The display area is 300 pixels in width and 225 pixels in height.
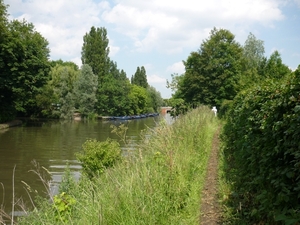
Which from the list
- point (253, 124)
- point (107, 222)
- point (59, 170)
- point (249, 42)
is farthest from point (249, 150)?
point (249, 42)

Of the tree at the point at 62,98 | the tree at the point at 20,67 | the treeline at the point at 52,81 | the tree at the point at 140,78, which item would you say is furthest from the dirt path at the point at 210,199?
the tree at the point at 140,78

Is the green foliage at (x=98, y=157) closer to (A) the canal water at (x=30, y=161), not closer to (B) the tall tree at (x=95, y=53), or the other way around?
(A) the canal water at (x=30, y=161)

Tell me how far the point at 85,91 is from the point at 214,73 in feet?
90.3

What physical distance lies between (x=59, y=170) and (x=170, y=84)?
4935 centimetres

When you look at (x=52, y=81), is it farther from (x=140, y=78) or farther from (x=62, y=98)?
(x=140, y=78)

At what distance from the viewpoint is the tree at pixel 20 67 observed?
35.9m

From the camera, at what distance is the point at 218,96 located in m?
38.4

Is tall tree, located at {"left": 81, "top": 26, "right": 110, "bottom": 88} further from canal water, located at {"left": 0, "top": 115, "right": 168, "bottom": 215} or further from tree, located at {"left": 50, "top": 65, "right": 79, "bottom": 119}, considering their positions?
canal water, located at {"left": 0, "top": 115, "right": 168, "bottom": 215}

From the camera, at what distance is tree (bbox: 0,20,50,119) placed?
35.9m

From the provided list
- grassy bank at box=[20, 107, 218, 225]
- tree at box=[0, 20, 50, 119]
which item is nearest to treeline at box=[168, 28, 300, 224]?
grassy bank at box=[20, 107, 218, 225]

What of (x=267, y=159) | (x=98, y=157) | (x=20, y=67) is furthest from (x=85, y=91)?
(x=267, y=159)

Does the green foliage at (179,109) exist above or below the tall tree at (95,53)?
below

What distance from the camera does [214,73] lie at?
38.2 m

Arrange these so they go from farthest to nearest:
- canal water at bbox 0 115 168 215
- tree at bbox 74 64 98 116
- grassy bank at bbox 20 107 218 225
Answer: tree at bbox 74 64 98 116 → canal water at bbox 0 115 168 215 → grassy bank at bbox 20 107 218 225
